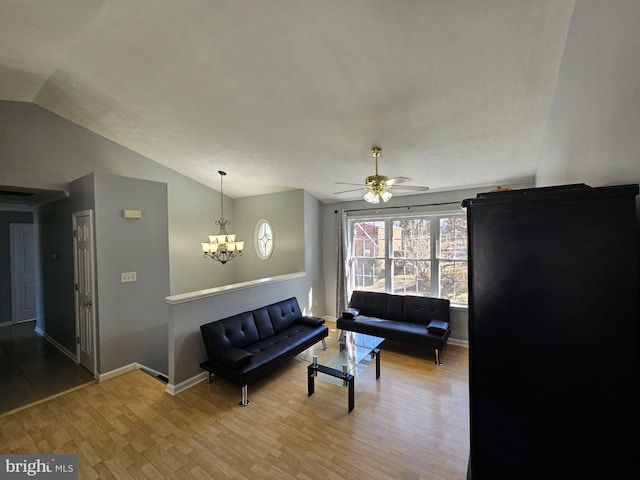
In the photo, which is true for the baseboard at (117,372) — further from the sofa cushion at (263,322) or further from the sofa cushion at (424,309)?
the sofa cushion at (424,309)

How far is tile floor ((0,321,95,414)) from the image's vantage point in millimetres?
2852

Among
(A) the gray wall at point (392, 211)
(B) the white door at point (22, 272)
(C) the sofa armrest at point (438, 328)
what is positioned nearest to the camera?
(C) the sofa armrest at point (438, 328)

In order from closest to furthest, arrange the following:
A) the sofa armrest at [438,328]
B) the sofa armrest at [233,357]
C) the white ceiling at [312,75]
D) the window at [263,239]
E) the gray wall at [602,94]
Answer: the gray wall at [602,94]
the white ceiling at [312,75]
the sofa armrest at [233,357]
the sofa armrest at [438,328]
the window at [263,239]

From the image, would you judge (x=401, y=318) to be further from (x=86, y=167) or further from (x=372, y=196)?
(x=86, y=167)

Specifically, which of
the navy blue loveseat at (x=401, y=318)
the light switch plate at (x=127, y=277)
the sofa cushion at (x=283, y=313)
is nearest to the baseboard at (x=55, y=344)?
the light switch plate at (x=127, y=277)

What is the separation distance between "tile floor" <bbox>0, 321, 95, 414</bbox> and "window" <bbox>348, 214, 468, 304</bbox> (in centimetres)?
438

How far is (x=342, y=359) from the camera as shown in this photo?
3051 millimetres

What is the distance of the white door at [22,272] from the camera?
5.36 m

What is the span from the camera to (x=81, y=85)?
2.99 meters

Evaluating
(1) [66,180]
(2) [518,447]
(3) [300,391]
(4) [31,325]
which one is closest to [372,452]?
(3) [300,391]

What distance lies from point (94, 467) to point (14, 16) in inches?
140

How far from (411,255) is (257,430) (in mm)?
3576

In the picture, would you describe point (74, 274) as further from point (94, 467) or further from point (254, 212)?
point (254, 212)

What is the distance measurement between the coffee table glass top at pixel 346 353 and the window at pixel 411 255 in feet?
5.37
